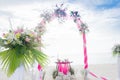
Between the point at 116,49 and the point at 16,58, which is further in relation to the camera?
the point at 116,49

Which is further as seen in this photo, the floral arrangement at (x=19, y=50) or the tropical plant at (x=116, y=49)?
the tropical plant at (x=116, y=49)

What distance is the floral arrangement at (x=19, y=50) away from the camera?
4.71m

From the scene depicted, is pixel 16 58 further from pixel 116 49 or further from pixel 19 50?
pixel 116 49

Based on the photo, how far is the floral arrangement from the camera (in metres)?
4.71

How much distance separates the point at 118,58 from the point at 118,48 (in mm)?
568

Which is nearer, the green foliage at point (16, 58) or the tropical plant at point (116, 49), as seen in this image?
the green foliage at point (16, 58)

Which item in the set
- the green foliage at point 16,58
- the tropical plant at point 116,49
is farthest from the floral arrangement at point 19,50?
the tropical plant at point 116,49

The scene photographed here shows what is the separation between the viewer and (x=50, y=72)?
31.5 ft

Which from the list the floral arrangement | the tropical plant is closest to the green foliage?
the floral arrangement

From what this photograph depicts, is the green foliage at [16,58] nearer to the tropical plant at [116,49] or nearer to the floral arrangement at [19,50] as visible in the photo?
the floral arrangement at [19,50]

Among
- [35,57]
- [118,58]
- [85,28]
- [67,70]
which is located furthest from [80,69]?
[35,57]

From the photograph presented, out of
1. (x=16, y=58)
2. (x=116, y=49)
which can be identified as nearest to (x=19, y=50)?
(x=16, y=58)

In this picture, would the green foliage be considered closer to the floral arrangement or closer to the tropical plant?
the floral arrangement

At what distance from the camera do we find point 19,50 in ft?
15.6
